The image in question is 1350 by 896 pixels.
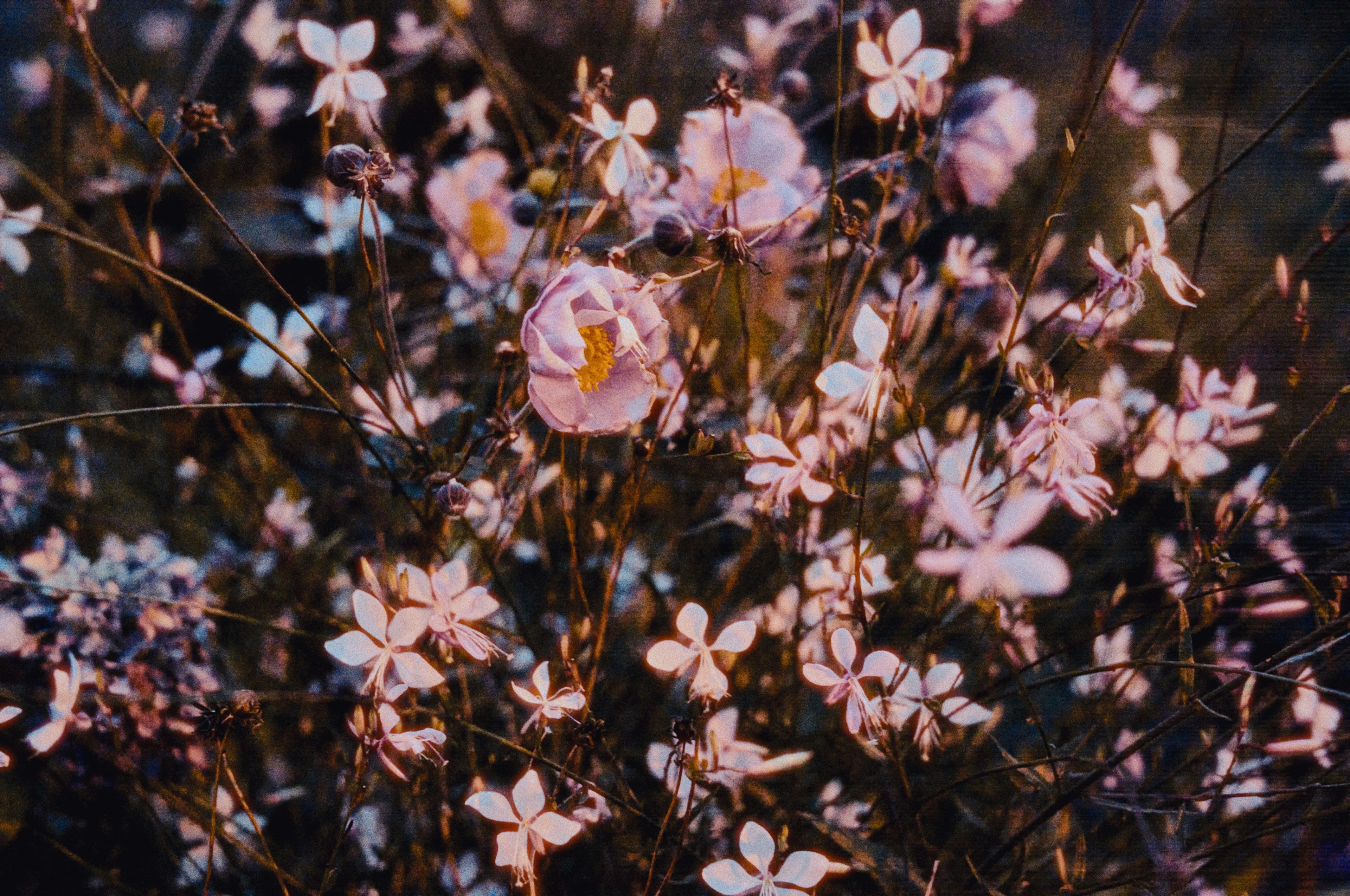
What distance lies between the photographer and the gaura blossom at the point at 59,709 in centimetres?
48

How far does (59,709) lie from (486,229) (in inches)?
20.8

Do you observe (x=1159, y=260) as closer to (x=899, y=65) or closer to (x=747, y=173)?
(x=899, y=65)

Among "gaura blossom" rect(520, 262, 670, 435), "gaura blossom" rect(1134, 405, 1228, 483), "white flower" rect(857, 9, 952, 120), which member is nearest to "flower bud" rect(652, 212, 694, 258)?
"gaura blossom" rect(520, 262, 670, 435)

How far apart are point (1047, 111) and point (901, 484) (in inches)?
27.9

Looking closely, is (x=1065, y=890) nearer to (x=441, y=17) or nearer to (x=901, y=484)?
(x=901, y=484)

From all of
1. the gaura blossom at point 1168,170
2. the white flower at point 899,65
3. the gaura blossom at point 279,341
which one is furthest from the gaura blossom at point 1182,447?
the gaura blossom at point 279,341

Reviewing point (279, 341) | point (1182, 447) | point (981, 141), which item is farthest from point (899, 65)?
point (279, 341)

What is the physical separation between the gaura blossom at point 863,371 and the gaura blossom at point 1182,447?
0.28 meters

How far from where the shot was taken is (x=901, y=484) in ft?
2.34

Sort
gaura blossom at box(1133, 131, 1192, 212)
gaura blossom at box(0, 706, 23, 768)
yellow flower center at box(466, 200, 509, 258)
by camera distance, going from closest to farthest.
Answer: gaura blossom at box(0, 706, 23, 768), gaura blossom at box(1133, 131, 1192, 212), yellow flower center at box(466, 200, 509, 258)

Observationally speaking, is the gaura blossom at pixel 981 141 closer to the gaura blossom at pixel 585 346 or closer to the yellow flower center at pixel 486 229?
the gaura blossom at pixel 585 346

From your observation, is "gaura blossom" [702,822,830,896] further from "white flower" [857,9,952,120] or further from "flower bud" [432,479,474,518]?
"white flower" [857,9,952,120]

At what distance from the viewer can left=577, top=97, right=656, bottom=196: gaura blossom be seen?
0.48 metres

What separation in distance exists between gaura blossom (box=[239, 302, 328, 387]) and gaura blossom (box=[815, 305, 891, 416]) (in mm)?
418
